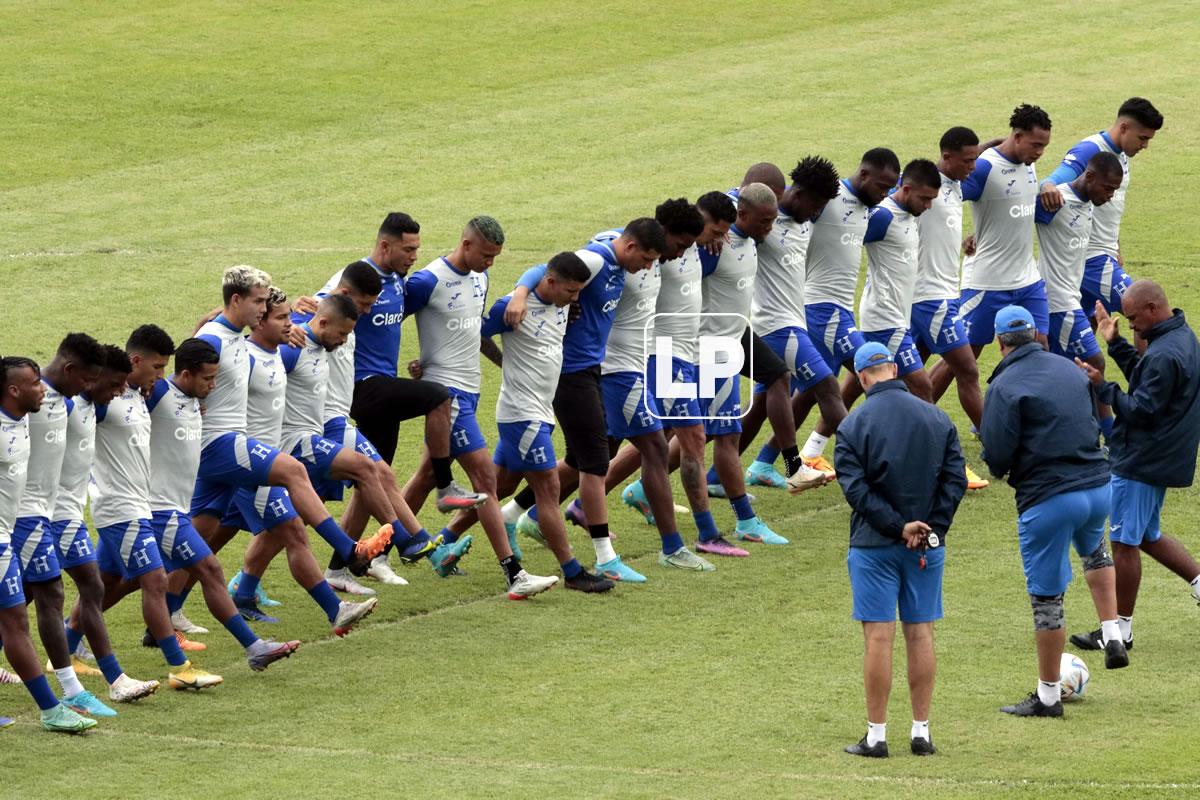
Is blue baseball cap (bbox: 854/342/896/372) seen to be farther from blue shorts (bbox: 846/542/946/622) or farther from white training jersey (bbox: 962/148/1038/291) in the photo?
white training jersey (bbox: 962/148/1038/291)

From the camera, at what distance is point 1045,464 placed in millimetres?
11344

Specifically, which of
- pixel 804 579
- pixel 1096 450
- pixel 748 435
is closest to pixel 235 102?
pixel 748 435

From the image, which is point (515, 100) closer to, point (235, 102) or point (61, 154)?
point (235, 102)

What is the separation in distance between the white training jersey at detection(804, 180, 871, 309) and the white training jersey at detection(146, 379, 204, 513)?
6.11 m

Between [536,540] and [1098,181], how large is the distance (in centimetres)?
616

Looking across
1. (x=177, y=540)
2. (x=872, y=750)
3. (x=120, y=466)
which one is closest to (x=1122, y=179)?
(x=872, y=750)

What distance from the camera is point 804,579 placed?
14.4m

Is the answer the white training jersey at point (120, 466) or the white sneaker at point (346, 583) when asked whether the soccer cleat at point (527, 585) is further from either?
the white training jersey at point (120, 466)

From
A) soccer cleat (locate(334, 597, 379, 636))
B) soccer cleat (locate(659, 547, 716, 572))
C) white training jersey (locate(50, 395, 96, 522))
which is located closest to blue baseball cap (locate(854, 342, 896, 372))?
soccer cleat (locate(334, 597, 379, 636))

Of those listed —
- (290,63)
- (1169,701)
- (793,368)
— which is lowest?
(1169,701)

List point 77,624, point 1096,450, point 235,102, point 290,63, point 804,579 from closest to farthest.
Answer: point 1096,450 < point 77,624 < point 804,579 < point 235,102 < point 290,63

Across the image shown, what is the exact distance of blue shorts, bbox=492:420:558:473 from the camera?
14.2 meters

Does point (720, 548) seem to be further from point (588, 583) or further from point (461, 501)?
point (461, 501)

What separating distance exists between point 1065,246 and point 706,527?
197 inches
